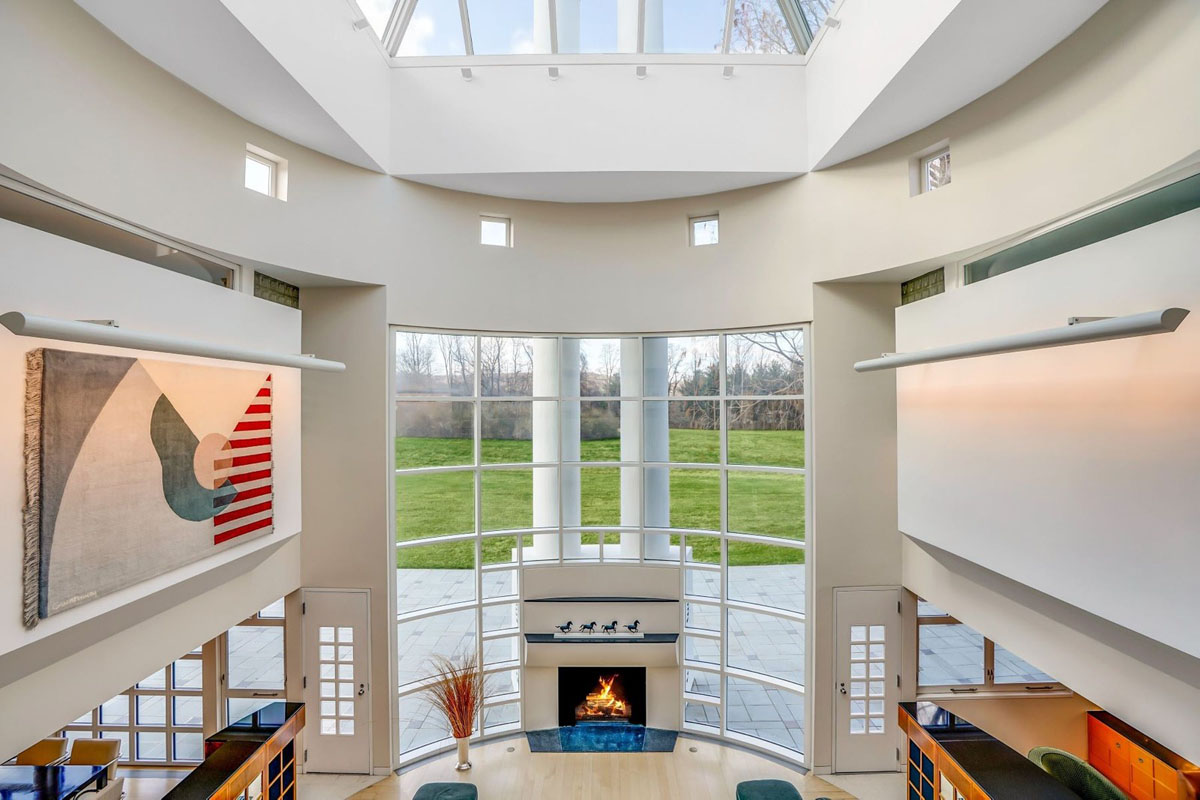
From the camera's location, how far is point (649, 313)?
716cm

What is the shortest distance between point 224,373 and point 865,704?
7220mm

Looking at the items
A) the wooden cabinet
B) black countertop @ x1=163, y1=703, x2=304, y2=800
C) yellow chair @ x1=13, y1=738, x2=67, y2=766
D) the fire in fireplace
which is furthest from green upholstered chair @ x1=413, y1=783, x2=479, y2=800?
the wooden cabinet

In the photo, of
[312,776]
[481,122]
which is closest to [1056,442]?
[481,122]

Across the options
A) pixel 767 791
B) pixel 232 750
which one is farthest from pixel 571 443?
pixel 232 750

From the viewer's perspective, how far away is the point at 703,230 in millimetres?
7133

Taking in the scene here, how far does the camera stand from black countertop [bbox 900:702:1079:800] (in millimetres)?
4621

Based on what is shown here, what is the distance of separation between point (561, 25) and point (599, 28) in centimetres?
42

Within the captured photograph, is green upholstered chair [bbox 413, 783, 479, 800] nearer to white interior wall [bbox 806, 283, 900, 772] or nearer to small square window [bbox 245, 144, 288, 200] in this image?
white interior wall [bbox 806, 283, 900, 772]

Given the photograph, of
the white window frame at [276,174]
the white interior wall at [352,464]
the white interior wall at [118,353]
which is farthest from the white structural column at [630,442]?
the white window frame at [276,174]

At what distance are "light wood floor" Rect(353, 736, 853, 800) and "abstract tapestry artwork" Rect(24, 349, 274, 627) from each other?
3.65 m

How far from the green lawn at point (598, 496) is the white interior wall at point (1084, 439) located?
198cm

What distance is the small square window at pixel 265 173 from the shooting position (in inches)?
209

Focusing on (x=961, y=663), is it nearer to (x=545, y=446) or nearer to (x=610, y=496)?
(x=610, y=496)

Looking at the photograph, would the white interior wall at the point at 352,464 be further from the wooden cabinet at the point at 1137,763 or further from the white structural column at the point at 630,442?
the wooden cabinet at the point at 1137,763
